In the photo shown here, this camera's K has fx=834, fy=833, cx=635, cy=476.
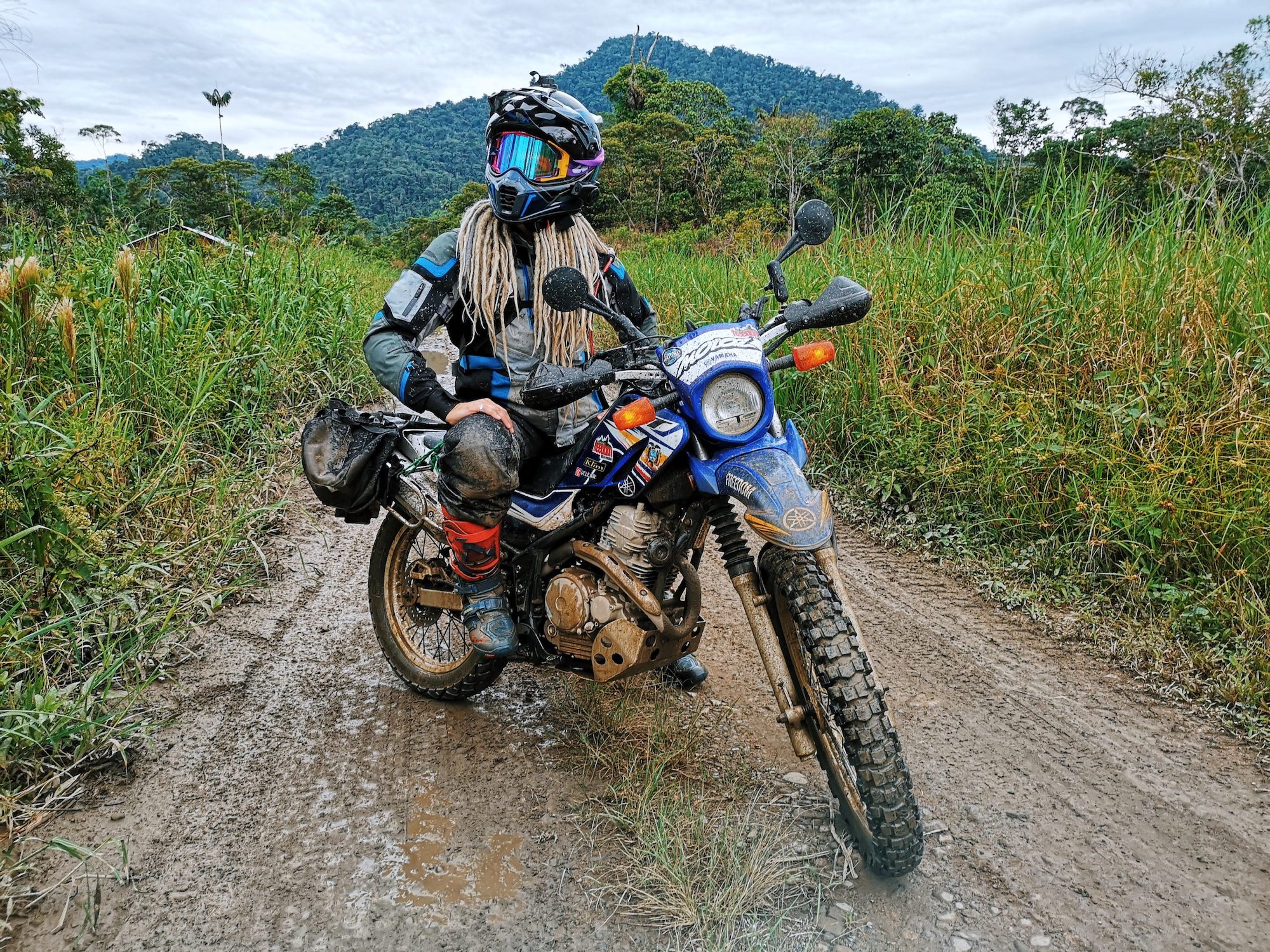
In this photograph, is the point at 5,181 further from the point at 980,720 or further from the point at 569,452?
the point at 980,720

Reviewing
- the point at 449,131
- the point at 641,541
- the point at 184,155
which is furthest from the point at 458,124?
the point at 641,541

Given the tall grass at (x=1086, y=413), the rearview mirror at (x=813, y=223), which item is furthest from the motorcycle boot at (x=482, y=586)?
the tall grass at (x=1086, y=413)

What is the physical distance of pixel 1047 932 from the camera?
6.53ft

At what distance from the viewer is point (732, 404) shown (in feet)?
6.82

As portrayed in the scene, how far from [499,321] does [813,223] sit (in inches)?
40.3

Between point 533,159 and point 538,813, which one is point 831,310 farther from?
point 538,813

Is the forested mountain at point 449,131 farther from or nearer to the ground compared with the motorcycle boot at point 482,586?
farther from the ground

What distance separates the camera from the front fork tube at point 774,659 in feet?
6.88

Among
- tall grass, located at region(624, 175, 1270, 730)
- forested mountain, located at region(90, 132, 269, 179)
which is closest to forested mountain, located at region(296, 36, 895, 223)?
forested mountain, located at region(90, 132, 269, 179)

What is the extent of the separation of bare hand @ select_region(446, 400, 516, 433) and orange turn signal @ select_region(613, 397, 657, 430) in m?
0.46

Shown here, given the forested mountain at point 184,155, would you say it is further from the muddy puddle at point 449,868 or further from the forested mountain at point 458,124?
the muddy puddle at point 449,868

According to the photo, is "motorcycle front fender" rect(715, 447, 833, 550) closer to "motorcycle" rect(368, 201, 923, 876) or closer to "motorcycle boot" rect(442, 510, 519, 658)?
"motorcycle" rect(368, 201, 923, 876)

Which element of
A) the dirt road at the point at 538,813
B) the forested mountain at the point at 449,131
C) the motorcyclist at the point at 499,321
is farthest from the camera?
the forested mountain at the point at 449,131

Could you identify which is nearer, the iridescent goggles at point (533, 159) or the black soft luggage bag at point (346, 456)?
the iridescent goggles at point (533, 159)
